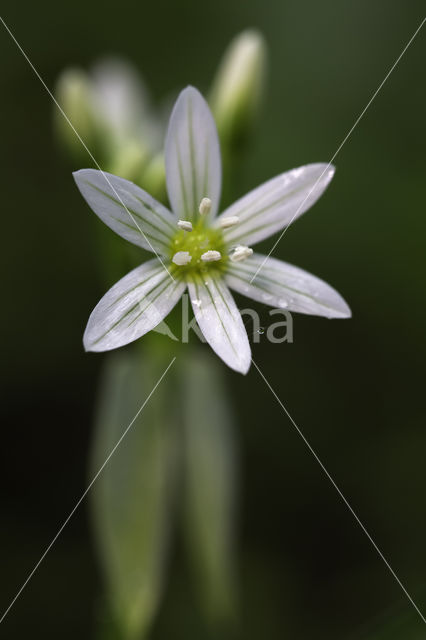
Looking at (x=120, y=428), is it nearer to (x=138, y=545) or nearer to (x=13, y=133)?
(x=138, y=545)

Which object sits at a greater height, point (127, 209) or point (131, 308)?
point (127, 209)

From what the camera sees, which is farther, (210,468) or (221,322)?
(210,468)

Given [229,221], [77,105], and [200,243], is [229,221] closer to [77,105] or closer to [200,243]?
[200,243]

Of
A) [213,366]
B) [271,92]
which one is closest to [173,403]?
[213,366]

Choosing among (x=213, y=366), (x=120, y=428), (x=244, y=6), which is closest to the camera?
(x=120, y=428)

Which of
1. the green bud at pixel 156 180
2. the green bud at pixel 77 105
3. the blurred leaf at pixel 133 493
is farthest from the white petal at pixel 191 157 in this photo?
the blurred leaf at pixel 133 493

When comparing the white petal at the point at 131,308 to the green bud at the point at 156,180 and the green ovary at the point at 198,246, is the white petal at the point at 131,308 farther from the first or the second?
the green bud at the point at 156,180

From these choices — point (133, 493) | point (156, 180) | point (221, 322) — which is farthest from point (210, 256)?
point (133, 493)
